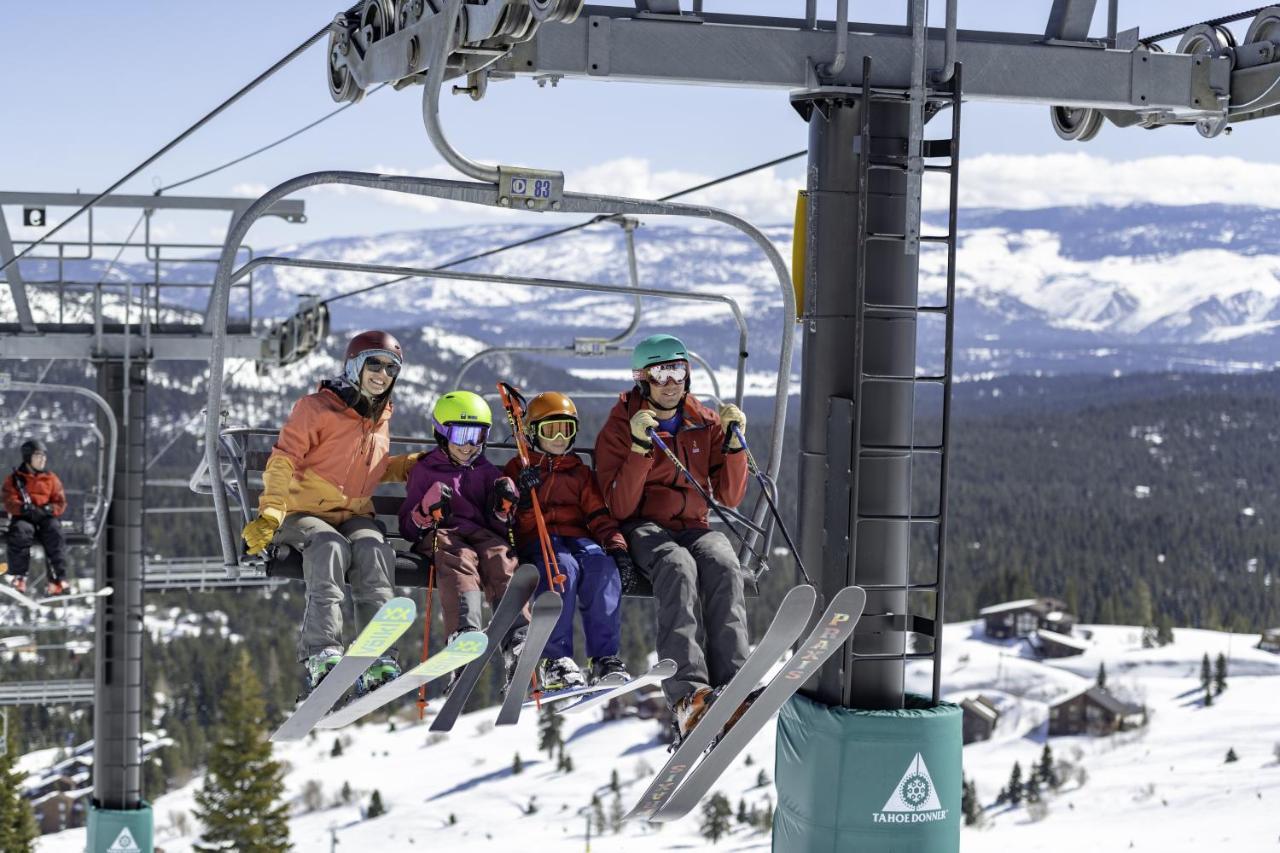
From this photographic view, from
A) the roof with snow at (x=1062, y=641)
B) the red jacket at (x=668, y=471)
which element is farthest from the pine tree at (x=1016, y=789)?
the red jacket at (x=668, y=471)

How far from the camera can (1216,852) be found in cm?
9038

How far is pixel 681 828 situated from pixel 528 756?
27.0 metres

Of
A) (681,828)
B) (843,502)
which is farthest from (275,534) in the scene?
(681,828)

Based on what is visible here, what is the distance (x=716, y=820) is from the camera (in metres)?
94.2

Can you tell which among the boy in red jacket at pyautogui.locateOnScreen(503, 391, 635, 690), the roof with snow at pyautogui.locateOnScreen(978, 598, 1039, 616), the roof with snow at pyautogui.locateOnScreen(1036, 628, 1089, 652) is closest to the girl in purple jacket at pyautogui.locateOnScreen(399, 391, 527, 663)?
the boy in red jacket at pyautogui.locateOnScreen(503, 391, 635, 690)

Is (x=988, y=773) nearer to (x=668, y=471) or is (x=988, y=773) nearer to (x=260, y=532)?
(x=668, y=471)

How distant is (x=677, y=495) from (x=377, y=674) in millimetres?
1409

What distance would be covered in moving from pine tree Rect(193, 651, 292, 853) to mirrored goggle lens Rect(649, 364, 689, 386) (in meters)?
46.4

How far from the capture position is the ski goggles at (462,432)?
273 inches

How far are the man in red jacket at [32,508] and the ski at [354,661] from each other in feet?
29.6

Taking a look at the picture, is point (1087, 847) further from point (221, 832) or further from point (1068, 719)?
point (221, 832)

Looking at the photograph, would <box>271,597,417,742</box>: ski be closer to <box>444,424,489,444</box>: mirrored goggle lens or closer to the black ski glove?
<box>444,424,489,444</box>: mirrored goggle lens

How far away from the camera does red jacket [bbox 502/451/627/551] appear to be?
6902 mm

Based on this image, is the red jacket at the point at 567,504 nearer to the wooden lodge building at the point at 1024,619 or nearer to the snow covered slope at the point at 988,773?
the snow covered slope at the point at 988,773
